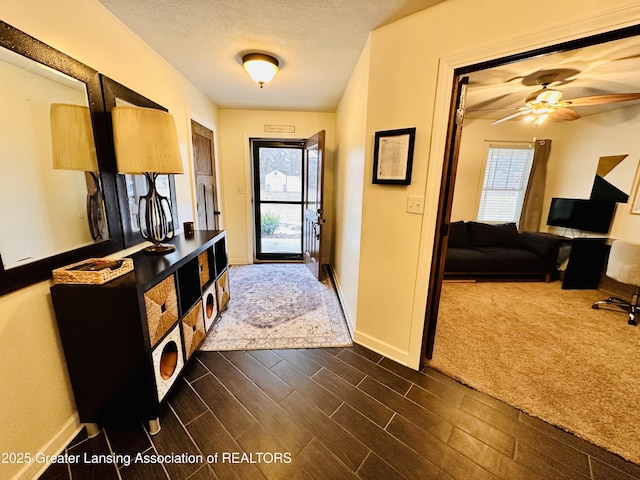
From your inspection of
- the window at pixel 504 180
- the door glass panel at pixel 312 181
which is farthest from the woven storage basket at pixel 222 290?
the window at pixel 504 180

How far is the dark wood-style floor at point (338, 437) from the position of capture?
117cm

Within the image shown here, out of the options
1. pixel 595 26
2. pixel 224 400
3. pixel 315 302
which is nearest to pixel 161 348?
pixel 224 400

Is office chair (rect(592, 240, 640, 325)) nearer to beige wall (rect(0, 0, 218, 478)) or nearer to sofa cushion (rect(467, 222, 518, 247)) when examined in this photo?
sofa cushion (rect(467, 222, 518, 247))

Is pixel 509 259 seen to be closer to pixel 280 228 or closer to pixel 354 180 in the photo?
pixel 354 180

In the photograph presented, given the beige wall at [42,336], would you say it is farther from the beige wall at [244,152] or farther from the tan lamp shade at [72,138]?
the beige wall at [244,152]

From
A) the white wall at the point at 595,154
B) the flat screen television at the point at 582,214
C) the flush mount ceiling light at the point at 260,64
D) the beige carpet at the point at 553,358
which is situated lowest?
the beige carpet at the point at 553,358

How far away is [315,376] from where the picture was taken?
5.70 ft

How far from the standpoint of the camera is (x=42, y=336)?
114 cm

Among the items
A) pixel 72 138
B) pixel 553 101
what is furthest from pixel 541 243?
pixel 72 138

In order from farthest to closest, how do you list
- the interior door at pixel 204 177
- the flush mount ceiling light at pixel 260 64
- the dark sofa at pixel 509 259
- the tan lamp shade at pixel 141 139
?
the dark sofa at pixel 509 259 → the interior door at pixel 204 177 → the flush mount ceiling light at pixel 260 64 → the tan lamp shade at pixel 141 139

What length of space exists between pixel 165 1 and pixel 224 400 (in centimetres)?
245

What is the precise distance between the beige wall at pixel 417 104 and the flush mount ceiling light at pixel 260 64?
893mm

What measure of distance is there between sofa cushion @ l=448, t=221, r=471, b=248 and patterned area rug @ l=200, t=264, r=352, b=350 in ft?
6.82

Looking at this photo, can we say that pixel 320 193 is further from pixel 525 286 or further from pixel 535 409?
pixel 525 286
